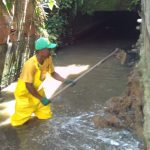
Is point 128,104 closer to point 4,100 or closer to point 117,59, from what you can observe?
point 4,100

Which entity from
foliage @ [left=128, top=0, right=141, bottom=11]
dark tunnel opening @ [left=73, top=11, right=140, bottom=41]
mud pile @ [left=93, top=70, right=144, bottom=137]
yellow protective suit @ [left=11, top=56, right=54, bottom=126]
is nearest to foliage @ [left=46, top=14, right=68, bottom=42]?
dark tunnel opening @ [left=73, top=11, right=140, bottom=41]

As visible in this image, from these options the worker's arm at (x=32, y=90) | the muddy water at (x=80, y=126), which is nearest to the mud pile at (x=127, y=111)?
the muddy water at (x=80, y=126)

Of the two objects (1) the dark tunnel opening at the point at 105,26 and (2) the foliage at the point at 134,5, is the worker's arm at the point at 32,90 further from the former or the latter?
(1) the dark tunnel opening at the point at 105,26

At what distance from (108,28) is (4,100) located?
8.25m

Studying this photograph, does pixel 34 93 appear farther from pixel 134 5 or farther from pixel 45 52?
pixel 134 5

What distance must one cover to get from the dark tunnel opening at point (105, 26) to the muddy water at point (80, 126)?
355 centimetres

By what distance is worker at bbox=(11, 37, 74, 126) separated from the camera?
5945mm

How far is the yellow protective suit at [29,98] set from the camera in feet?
19.8

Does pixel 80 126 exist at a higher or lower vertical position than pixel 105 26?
lower

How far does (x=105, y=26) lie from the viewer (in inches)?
602

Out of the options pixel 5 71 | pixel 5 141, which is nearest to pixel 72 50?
pixel 5 71

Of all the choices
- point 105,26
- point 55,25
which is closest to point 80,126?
point 55,25

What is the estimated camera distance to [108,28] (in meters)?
15.2

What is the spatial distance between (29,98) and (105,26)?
9.34 metres
